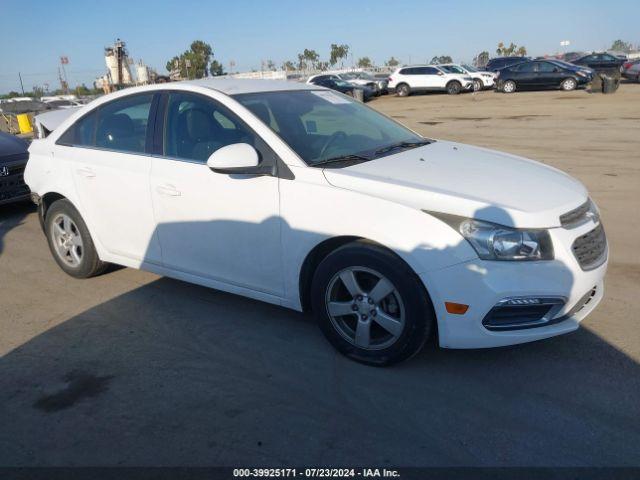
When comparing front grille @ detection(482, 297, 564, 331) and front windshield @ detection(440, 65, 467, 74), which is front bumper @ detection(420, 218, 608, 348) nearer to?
front grille @ detection(482, 297, 564, 331)

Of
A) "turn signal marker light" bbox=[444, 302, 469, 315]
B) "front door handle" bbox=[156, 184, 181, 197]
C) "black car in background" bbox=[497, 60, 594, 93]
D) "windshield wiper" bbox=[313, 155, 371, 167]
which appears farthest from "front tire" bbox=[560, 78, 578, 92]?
"turn signal marker light" bbox=[444, 302, 469, 315]

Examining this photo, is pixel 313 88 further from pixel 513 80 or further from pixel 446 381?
pixel 513 80

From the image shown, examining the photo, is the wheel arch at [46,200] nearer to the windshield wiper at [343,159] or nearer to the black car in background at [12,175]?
the windshield wiper at [343,159]

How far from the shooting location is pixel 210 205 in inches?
156

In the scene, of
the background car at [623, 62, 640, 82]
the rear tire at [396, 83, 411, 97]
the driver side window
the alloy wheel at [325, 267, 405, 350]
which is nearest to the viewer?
the alloy wheel at [325, 267, 405, 350]

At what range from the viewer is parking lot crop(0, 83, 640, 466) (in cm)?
281

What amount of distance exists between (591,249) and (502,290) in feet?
2.48

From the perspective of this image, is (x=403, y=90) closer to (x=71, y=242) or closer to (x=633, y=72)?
(x=633, y=72)

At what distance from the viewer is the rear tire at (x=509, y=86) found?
28.1 meters

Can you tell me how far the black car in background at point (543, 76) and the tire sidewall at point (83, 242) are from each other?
26.4m

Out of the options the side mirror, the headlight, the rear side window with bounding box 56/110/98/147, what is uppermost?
the rear side window with bounding box 56/110/98/147

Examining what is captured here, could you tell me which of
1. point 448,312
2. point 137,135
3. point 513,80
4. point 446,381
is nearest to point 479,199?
point 448,312

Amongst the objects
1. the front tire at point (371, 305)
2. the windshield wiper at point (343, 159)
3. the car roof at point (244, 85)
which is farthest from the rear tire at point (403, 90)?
the front tire at point (371, 305)

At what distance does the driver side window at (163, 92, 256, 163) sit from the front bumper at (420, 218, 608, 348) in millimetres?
1689
